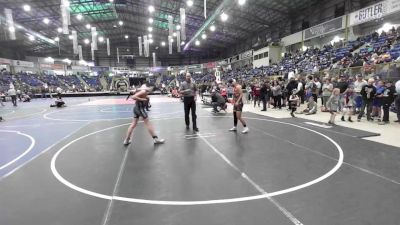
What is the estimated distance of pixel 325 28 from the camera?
27438 mm

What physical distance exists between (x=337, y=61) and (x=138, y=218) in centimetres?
2031

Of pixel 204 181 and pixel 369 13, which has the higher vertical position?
pixel 369 13

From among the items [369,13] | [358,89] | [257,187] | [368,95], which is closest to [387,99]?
[368,95]

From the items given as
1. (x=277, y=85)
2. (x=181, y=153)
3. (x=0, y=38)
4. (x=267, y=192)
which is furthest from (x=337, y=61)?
(x=0, y=38)

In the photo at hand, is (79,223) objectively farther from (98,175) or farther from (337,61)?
(337,61)

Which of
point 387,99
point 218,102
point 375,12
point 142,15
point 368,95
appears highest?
point 142,15

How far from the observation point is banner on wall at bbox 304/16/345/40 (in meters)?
25.4

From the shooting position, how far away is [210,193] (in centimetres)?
413

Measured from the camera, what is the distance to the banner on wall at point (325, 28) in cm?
2539

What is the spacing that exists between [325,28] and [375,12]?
6.80 metres

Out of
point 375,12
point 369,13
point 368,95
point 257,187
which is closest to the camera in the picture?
point 257,187

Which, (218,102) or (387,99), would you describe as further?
(218,102)

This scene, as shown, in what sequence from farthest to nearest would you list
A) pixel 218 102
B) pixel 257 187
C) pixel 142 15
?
pixel 142 15, pixel 218 102, pixel 257 187

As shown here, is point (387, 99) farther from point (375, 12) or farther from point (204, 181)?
point (375, 12)
